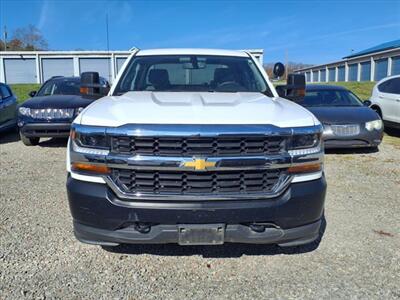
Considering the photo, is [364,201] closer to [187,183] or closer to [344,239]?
[344,239]

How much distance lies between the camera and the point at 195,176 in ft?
9.13

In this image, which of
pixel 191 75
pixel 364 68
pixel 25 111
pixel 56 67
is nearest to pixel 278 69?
pixel 191 75

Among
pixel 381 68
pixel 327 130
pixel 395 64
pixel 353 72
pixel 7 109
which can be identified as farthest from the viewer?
pixel 353 72

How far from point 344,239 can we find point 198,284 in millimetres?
1671

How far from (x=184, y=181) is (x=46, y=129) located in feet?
21.0

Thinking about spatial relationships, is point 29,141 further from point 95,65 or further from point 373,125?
point 95,65

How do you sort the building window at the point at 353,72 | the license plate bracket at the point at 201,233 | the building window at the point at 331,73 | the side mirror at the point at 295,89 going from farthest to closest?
the building window at the point at 331,73, the building window at the point at 353,72, the side mirror at the point at 295,89, the license plate bracket at the point at 201,233

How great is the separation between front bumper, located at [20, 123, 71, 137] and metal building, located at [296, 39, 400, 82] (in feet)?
108

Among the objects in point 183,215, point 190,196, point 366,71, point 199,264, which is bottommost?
point 366,71

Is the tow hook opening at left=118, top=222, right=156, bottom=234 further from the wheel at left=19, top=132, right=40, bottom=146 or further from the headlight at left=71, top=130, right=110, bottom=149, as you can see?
the wheel at left=19, top=132, right=40, bottom=146

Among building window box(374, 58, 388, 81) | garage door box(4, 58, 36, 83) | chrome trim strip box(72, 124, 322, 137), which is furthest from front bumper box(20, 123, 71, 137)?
garage door box(4, 58, 36, 83)

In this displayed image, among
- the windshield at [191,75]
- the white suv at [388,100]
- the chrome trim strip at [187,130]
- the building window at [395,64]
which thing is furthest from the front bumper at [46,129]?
the building window at [395,64]

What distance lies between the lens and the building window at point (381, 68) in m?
36.7

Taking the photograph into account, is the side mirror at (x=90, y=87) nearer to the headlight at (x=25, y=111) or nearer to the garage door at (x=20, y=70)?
the headlight at (x=25, y=111)
